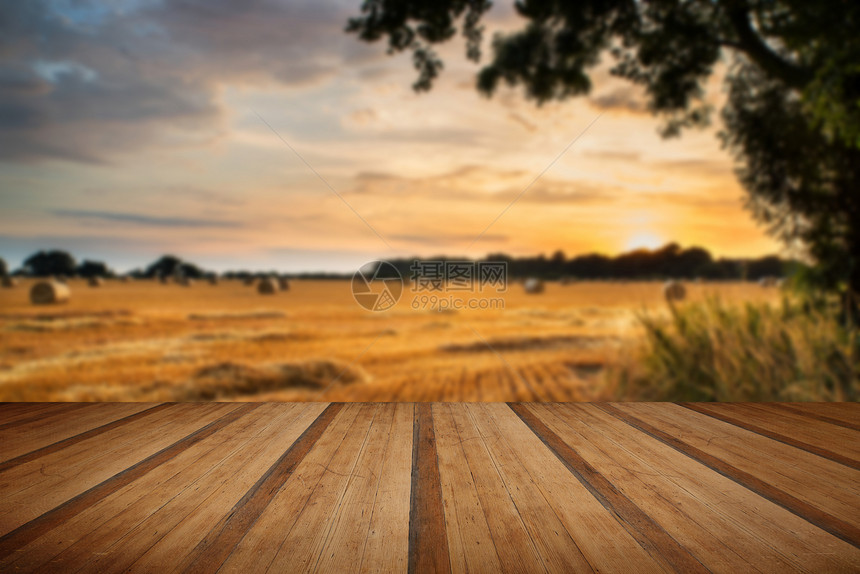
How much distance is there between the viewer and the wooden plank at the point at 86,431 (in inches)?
70.7

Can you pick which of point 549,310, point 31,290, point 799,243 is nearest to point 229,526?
point 799,243

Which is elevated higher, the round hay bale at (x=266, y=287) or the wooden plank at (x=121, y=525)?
the round hay bale at (x=266, y=287)

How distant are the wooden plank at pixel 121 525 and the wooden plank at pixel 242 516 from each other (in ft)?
0.31

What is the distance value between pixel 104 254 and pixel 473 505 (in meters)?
3.99

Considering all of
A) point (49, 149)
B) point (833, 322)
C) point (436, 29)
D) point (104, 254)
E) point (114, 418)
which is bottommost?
point (114, 418)

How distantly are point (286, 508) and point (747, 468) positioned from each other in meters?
1.40

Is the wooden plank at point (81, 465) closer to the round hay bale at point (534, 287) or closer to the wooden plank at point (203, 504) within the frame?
the wooden plank at point (203, 504)

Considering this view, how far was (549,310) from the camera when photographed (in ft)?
20.8

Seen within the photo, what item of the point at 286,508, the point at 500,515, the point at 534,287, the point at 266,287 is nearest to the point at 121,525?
the point at 286,508

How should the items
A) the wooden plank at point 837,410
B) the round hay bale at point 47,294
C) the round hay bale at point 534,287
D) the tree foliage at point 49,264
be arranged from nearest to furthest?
the wooden plank at point 837,410 → the tree foliage at point 49,264 → the round hay bale at point 47,294 → the round hay bale at point 534,287

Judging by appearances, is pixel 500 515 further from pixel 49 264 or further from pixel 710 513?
pixel 49 264

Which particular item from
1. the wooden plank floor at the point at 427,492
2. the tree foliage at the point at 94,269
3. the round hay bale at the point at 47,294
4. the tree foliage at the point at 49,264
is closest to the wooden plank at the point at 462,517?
the wooden plank floor at the point at 427,492

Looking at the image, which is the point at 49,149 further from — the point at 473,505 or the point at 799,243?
the point at 799,243

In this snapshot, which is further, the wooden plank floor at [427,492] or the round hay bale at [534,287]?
the round hay bale at [534,287]
